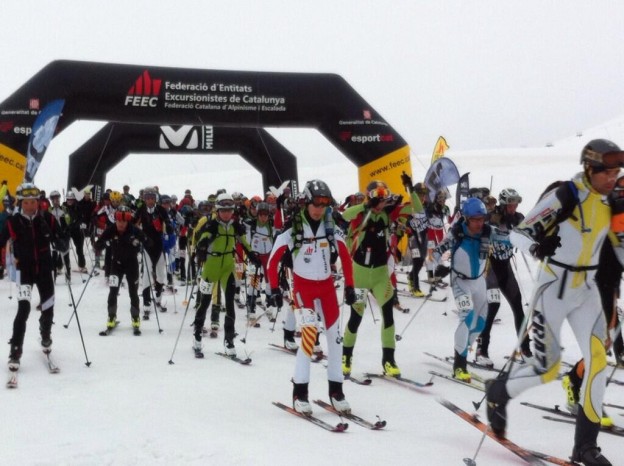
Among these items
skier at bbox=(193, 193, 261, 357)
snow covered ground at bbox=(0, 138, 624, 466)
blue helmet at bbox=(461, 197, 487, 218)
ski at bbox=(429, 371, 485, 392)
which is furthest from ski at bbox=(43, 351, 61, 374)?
blue helmet at bbox=(461, 197, 487, 218)

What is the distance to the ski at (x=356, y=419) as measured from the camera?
5867 mm

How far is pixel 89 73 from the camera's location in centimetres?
1627

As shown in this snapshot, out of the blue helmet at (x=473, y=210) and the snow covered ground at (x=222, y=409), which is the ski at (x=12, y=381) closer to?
the snow covered ground at (x=222, y=409)

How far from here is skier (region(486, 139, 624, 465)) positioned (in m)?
4.58

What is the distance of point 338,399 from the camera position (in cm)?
637

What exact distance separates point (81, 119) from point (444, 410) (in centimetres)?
1333

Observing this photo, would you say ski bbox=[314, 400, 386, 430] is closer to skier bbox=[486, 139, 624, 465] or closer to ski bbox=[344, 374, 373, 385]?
ski bbox=[344, 374, 373, 385]

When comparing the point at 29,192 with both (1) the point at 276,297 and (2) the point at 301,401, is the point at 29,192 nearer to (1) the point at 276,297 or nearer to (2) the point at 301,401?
(1) the point at 276,297

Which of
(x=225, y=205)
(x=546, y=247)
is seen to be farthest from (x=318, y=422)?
(x=225, y=205)

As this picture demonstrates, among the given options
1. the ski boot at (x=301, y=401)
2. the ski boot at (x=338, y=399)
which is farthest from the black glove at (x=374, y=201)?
the ski boot at (x=301, y=401)

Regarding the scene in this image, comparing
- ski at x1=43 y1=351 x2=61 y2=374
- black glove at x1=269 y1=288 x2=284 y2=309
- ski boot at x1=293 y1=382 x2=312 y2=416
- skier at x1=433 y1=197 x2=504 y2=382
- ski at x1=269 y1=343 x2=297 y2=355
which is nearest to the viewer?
ski boot at x1=293 y1=382 x2=312 y2=416

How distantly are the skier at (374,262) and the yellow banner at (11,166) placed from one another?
10784 millimetres

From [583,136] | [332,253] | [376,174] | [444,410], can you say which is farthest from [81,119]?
[583,136]

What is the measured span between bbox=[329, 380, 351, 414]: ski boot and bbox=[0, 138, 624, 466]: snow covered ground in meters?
0.16
